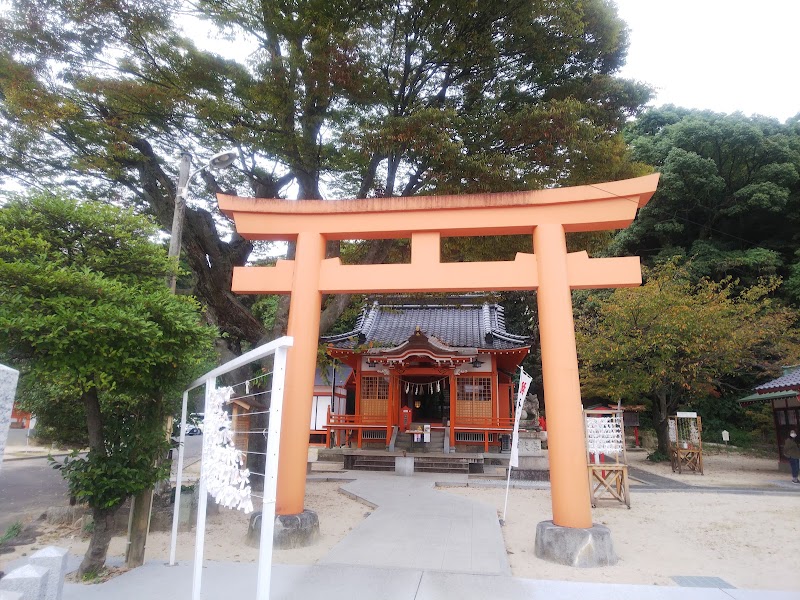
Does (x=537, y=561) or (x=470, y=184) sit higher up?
(x=470, y=184)

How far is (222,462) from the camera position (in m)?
4.02

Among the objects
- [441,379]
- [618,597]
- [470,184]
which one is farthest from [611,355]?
[618,597]

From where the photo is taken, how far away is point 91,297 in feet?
14.6

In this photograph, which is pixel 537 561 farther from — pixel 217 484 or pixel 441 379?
pixel 441 379

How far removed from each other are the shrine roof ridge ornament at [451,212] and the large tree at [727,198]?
61.1ft

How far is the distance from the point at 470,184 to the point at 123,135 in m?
6.45

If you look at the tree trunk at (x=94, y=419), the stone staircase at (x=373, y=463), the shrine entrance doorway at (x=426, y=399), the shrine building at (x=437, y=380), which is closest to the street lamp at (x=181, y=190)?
the tree trunk at (x=94, y=419)

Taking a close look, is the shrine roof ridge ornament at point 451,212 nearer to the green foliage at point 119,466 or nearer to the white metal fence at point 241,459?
the white metal fence at point 241,459

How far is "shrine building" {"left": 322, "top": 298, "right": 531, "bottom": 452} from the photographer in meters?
14.5

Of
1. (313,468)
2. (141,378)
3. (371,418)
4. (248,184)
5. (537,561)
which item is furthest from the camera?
(371,418)

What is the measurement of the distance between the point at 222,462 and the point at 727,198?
2682 cm

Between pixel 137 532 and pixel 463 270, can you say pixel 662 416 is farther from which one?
pixel 137 532

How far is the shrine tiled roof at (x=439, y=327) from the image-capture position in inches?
612

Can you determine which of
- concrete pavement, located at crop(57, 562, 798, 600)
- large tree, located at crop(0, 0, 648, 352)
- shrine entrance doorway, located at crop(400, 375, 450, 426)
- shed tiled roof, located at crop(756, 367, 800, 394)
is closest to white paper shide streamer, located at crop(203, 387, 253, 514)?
concrete pavement, located at crop(57, 562, 798, 600)
